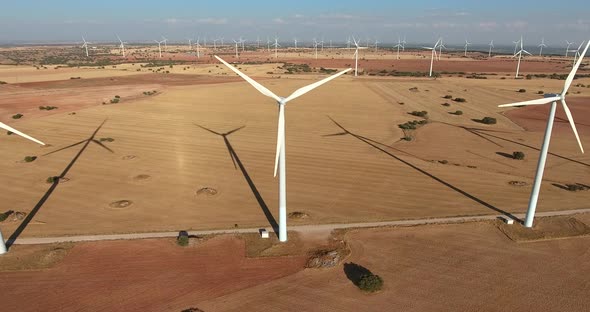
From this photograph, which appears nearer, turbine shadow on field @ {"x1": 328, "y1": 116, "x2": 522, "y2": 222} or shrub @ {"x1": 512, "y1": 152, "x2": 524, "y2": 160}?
turbine shadow on field @ {"x1": 328, "y1": 116, "x2": 522, "y2": 222}

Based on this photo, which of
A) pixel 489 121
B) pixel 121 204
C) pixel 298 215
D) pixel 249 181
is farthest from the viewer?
pixel 489 121

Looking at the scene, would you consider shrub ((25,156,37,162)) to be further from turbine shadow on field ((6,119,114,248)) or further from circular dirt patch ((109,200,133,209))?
circular dirt patch ((109,200,133,209))

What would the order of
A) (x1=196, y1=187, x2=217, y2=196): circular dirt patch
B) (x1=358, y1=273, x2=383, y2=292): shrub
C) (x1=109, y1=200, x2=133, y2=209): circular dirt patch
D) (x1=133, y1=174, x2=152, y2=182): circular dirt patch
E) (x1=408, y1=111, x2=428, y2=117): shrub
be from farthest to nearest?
1. (x1=408, y1=111, x2=428, y2=117): shrub
2. (x1=133, y1=174, x2=152, y2=182): circular dirt patch
3. (x1=196, y1=187, x2=217, y2=196): circular dirt patch
4. (x1=109, y1=200, x2=133, y2=209): circular dirt patch
5. (x1=358, y1=273, x2=383, y2=292): shrub

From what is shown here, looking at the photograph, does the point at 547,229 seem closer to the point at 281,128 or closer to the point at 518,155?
the point at 518,155

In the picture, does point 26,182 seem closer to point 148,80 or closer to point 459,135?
point 459,135

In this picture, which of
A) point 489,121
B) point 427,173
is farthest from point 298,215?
point 489,121

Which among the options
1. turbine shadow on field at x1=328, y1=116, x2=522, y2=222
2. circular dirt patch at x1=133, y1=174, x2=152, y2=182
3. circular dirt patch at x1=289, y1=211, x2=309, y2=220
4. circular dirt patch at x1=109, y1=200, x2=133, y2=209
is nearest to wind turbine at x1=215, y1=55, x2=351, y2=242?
circular dirt patch at x1=289, y1=211, x2=309, y2=220

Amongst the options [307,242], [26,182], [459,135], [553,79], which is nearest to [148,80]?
[26,182]
